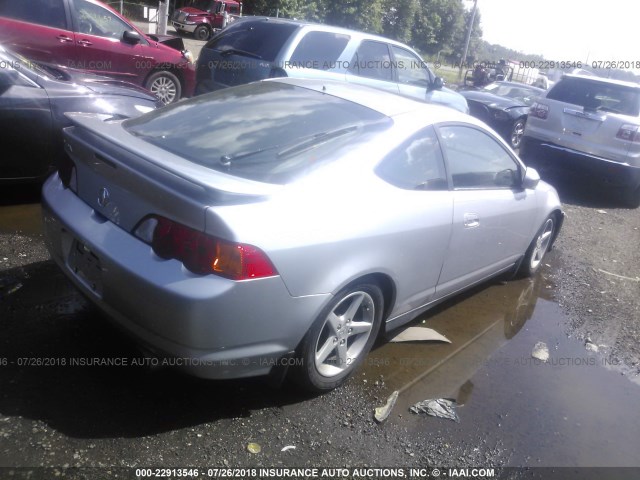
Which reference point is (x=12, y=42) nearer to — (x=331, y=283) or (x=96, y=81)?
(x=96, y=81)

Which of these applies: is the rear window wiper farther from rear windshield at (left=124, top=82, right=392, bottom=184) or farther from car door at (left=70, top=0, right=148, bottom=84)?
rear windshield at (left=124, top=82, right=392, bottom=184)

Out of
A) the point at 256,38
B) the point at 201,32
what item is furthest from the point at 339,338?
the point at 201,32

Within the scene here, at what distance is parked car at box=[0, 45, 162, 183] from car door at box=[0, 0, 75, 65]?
3465 mm

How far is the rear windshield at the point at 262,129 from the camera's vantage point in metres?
2.96

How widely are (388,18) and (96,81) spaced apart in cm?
5029

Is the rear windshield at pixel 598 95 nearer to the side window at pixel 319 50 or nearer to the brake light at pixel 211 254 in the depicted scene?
the side window at pixel 319 50

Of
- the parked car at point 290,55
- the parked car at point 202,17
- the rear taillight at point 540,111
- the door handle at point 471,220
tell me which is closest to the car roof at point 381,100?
the door handle at point 471,220

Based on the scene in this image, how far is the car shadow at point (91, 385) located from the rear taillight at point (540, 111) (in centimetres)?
726

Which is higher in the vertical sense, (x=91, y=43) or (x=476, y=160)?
(x=476, y=160)

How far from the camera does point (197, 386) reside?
3131 mm

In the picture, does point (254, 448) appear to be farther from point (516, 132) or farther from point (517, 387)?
point (516, 132)

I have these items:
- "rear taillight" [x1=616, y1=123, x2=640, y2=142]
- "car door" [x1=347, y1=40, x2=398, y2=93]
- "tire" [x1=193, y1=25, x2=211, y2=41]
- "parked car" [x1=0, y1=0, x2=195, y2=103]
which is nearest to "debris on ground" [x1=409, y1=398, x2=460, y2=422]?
"car door" [x1=347, y1=40, x2=398, y2=93]

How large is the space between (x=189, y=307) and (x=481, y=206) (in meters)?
2.25

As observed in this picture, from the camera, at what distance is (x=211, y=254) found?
2480 millimetres
